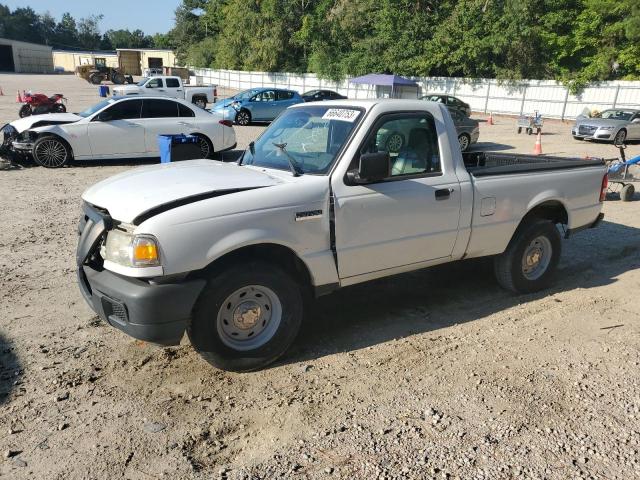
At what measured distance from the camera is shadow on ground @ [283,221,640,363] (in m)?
4.53

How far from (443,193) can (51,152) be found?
405 inches

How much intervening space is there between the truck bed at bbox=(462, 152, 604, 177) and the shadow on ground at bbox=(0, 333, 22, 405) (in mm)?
3966

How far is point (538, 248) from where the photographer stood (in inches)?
219

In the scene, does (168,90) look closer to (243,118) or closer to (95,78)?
(243,118)

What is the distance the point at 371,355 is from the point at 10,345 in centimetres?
284

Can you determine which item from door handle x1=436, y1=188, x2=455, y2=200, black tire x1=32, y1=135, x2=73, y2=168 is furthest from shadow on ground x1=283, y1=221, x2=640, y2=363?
black tire x1=32, y1=135, x2=73, y2=168

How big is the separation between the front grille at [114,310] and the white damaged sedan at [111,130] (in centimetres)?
967

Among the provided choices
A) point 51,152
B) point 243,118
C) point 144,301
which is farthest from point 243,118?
point 144,301

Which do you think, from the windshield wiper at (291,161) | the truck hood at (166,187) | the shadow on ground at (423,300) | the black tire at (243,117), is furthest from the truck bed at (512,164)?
the black tire at (243,117)

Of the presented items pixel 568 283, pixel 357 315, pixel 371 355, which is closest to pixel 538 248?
pixel 568 283

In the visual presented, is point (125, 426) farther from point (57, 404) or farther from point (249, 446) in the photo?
point (249, 446)

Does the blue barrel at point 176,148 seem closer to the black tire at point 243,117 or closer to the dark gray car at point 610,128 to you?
the black tire at point 243,117

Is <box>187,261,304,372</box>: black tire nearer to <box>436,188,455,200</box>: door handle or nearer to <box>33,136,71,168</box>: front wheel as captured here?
<box>436,188,455,200</box>: door handle

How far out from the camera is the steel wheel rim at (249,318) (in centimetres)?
375
